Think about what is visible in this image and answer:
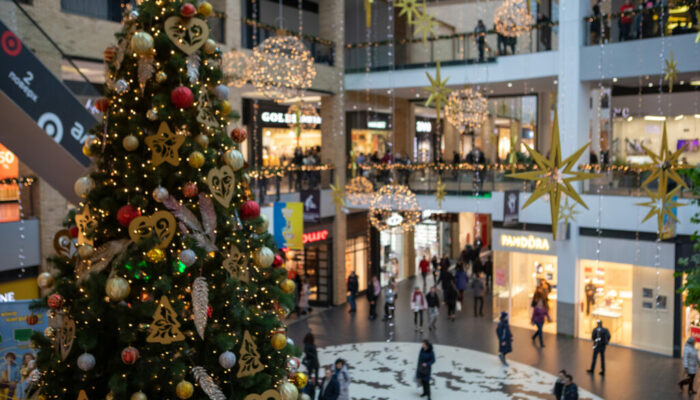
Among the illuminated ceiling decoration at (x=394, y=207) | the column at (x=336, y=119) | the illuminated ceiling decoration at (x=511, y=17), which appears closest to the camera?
the illuminated ceiling decoration at (x=511, y=17)

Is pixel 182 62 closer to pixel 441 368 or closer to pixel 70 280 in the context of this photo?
pixel 70 280

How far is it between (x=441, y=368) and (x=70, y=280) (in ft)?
34.6

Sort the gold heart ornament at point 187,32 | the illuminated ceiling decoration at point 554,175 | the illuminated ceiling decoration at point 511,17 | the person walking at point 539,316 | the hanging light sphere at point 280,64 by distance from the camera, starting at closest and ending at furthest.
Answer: the gold heart ornament at point 187,32 → the illuminated ceiling decoration at point 554,175 → the hanging light sphere at point 280,64 → the illuminated ceiling decoration at point 511,17 → the person walking at point 539,316

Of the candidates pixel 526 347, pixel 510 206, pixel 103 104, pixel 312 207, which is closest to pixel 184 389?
pixel 103 104

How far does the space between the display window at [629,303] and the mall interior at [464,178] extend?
0.15ft

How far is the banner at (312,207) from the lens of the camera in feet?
56.4

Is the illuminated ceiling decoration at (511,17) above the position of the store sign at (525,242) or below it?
above

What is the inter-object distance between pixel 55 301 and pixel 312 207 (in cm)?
1309

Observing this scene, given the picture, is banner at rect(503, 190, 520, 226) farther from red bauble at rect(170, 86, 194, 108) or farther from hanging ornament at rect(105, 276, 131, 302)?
hanging ornament at rect(105, 276, 131, 302)

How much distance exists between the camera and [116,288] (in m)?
4.06

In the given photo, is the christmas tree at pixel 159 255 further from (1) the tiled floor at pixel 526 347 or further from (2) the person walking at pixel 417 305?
(2) the person walking at pixel 417 305

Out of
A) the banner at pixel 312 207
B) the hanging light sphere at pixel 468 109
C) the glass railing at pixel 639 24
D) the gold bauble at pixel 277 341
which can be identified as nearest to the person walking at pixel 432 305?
the banner at pixel 312 207

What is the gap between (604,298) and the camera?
53.7 ft

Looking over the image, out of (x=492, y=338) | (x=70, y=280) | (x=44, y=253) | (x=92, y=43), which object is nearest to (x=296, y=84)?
(x=92, y=43)
